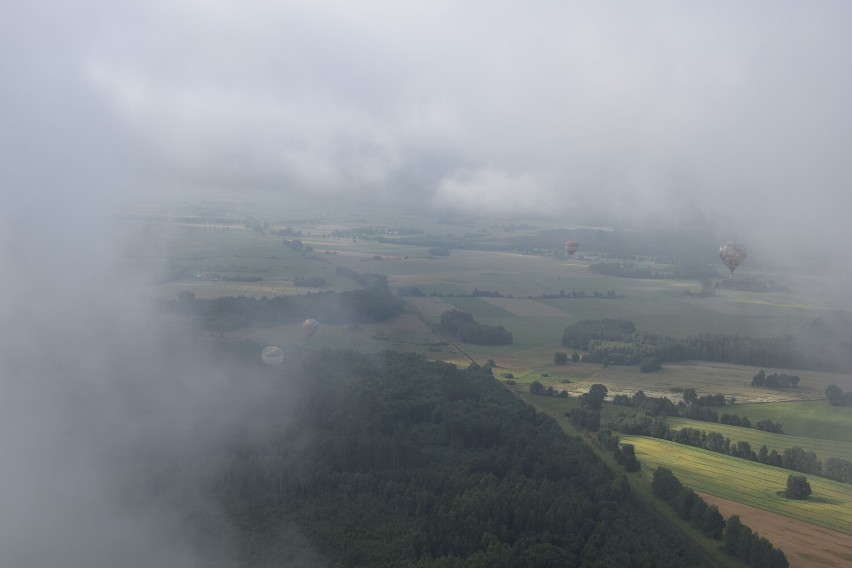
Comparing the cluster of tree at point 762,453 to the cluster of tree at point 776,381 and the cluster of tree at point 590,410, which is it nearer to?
the cluster of tree at point 590,410

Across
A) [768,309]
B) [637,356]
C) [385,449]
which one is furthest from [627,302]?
[385,449]

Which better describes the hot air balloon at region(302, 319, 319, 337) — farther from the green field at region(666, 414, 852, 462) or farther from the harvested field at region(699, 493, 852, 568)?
the harvested field at region(699, 493, 852, 568)

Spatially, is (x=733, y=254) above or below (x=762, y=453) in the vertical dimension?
above

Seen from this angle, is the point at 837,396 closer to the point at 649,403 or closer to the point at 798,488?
the point at 649,403

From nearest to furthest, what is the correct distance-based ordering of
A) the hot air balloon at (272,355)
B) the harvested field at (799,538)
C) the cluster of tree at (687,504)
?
the harvested field at (799,538)
the cluster of tree at (687,504)
the hot air balloon at (272,355)

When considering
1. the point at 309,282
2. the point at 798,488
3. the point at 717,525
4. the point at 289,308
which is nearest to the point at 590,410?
the point at 798,488

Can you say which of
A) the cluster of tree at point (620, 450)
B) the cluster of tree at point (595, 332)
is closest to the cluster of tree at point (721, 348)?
the cluster of tree at point (595, 332)
